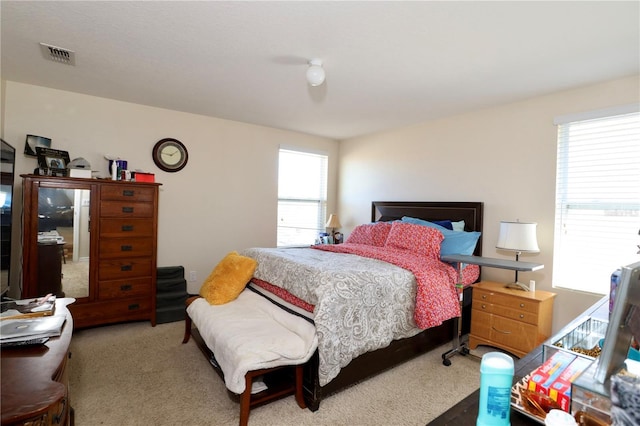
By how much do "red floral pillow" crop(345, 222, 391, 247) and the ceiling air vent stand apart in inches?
129

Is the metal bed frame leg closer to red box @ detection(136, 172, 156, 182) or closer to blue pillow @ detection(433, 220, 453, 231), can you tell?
blue pillow @ detection(433, 220, 453, 231)

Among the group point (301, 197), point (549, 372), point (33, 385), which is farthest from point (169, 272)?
point (549, 372)

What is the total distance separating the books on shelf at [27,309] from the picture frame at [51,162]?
5.22 ft

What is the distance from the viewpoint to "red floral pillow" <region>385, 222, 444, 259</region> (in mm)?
3068

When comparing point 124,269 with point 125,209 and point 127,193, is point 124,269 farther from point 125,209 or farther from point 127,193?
point 127,193

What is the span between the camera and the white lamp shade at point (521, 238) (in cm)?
282

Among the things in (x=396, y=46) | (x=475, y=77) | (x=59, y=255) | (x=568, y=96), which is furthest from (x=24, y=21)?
(x=568, y=96)

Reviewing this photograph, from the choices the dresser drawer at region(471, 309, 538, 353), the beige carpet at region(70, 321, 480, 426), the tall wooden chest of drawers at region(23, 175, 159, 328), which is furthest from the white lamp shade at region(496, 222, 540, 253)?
the tall wooden chest of drawers at region(23, 175, 159, 328)

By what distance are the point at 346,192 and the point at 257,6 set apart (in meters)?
3.64

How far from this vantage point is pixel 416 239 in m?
3.20

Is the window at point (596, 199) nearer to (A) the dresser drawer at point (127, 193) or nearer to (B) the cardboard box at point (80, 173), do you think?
(A) the dresser drawer at point (127, 193)

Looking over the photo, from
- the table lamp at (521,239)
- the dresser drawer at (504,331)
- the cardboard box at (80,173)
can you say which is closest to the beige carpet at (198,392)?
the dresser drawer at (504,331)

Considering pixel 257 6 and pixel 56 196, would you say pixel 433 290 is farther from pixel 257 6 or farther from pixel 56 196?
pixel 56 196

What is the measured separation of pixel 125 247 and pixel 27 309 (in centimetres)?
148
